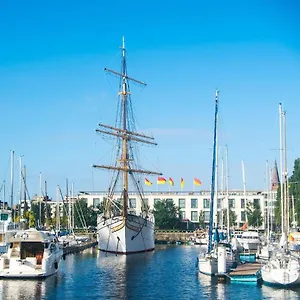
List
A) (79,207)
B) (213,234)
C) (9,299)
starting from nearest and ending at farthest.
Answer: (9,299), (213,234), (79,207)

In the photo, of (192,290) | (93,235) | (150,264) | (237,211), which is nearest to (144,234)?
(150,264)

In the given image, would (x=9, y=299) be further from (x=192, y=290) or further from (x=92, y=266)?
(x=92, y=266)

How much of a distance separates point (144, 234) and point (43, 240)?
41.6m

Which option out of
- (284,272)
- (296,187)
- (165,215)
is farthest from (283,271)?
(165,215)

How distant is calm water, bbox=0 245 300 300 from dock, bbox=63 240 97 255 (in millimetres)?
21149

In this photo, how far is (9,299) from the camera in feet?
141

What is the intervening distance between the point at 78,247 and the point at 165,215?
52.2 m

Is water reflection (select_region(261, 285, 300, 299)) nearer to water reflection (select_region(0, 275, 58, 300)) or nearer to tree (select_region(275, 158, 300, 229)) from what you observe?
water reflection (select_region(0, 275, 58, 300))

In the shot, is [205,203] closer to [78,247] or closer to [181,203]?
[181,203]

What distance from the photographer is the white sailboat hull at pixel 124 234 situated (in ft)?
291

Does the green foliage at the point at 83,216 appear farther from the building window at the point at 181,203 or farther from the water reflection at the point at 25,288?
the water reflection at the point at 25,288

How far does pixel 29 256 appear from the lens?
5453cm

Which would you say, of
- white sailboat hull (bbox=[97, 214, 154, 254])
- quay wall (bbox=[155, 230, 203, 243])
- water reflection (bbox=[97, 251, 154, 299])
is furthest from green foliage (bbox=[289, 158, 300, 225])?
water reflection (bbox=[97, 251, 154, 299])

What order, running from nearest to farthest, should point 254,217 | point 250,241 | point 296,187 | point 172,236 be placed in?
point 250,241 → point 296,187 → point 172,236 → point 254,217
